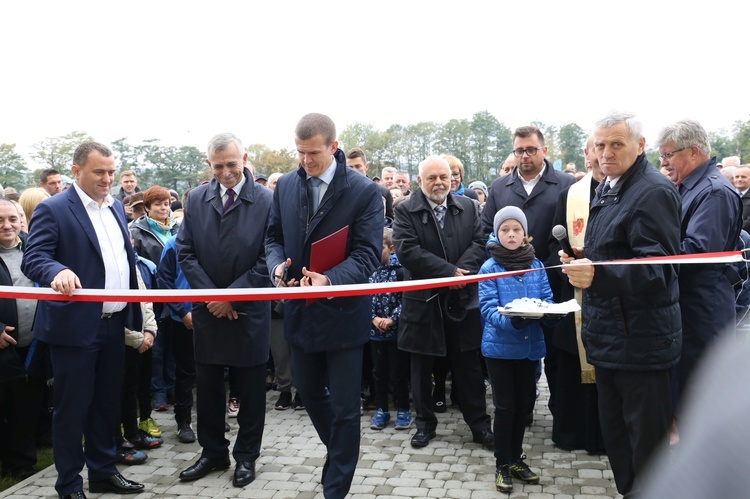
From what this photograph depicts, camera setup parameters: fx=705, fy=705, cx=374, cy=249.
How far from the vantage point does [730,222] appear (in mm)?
4723

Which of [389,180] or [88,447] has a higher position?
[389,180]

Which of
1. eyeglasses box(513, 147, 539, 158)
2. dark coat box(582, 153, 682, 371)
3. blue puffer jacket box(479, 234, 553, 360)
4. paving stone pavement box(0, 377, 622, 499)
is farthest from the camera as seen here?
eyeglasses box(513, 147, 539, 158)

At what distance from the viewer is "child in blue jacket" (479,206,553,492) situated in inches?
202

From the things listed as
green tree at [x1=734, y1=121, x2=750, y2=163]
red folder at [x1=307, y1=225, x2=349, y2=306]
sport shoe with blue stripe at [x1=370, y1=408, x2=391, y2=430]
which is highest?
green tree at [x1=734, y1=121, x2=750, y2=163]

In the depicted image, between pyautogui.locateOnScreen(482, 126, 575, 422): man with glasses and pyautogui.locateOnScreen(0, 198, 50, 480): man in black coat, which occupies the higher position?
pyautogui.locateOnScreen(482, 126, 575, 422): man with glasses

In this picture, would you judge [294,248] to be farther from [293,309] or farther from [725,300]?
[725,300]

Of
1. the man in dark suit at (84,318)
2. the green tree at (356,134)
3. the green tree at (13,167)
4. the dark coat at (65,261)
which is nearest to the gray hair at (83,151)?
the man in dark suit at (84,318)

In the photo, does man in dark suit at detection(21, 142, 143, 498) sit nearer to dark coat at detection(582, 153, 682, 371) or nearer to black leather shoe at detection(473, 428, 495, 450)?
black leather shoe at detection(473, 428, 495, 450)

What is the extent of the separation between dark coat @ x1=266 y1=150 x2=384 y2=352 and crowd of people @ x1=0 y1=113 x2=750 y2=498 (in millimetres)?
14

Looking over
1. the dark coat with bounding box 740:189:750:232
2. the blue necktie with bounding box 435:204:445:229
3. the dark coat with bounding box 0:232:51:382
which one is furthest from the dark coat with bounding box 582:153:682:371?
the dark coat with bounding box 740:189:750:232

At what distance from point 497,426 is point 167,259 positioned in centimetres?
331

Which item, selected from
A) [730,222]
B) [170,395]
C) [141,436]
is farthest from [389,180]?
[730,222]

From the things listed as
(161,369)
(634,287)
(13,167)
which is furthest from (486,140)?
(634,287)

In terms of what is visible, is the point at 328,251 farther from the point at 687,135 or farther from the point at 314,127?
the point at 687,135
